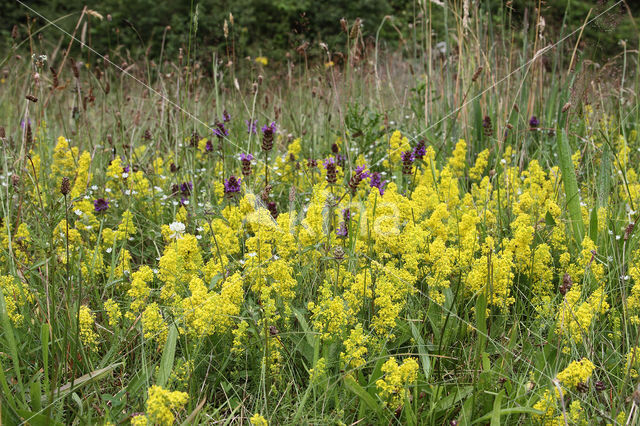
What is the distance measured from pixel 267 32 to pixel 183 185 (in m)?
9.73

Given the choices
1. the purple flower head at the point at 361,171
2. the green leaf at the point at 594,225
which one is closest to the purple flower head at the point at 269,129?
the purple flower head at the point at 361,171

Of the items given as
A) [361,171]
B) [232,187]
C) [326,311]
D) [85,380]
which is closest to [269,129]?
[232,187]

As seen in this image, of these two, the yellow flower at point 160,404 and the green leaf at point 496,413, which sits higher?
the yellow flower at point 160,404

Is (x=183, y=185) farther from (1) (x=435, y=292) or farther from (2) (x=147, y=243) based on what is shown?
(1) (x=435, y=292)

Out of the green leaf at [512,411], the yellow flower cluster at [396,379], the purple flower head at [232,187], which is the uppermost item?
the purple flower head at [232,187]

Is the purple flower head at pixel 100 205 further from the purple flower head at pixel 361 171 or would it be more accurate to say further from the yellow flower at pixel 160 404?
the yellow flower at pixel 160 404

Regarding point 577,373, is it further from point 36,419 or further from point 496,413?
point 36,419

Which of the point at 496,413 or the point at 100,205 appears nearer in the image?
the point at 496,413

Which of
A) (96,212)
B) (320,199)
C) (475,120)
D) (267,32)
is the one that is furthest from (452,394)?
(267,32)

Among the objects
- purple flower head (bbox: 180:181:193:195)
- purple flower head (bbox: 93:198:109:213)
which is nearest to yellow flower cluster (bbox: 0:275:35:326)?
purple flower head (bbox: 93:198:109:213)

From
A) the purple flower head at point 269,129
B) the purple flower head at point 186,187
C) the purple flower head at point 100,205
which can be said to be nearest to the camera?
the purple flower head at point 269,129

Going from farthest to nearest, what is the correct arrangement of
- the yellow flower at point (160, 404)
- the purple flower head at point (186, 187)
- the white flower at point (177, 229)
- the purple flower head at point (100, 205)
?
the purple flower head at point (186, 187)
the purple flower head at point (100, 205)
the white flower at point (177, 229)
the yellow flower at point (160, 404)

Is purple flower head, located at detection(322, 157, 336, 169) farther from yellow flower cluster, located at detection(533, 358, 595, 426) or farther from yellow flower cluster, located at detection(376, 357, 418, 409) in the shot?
yellow flower cluster, located at detection(533, 358, 595, 426)

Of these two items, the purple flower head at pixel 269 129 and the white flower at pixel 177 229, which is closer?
the white flower at pixel 177 229
